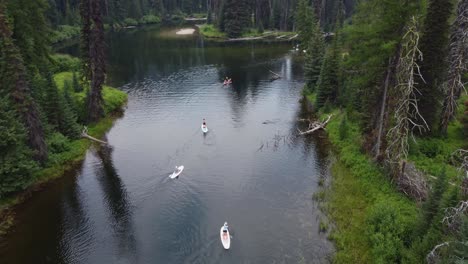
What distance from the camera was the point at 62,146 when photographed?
37.7 metres

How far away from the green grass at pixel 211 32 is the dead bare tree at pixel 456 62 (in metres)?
85.5

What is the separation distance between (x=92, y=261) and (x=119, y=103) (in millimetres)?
33922

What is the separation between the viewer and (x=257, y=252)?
24.7 metres

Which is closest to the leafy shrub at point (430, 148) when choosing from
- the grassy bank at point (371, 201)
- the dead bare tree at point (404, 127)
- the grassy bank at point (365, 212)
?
the grassy bank at point (371, 201)

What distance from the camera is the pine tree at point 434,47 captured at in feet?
106

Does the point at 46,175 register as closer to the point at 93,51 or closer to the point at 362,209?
the point at 93,51

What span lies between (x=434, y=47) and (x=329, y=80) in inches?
664

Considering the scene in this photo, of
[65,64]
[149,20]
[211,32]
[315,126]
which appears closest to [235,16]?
[211,32]

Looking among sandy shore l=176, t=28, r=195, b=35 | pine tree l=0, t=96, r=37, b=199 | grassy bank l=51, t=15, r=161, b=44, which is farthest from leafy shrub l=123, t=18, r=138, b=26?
pine tree l=0, t=96, r=37, b=199

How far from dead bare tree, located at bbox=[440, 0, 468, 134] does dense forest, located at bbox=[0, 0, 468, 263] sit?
0.12 m

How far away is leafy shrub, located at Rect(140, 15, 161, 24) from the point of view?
149800 millimetres

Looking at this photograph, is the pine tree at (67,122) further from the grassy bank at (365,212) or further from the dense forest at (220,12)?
the dense forest at (220,12)

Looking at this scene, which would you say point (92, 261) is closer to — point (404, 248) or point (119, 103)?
point (404, 248)

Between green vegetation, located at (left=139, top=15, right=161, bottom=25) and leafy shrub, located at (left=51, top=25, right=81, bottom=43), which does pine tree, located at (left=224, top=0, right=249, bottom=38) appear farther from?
green vegetation, located at (left=139, top=15, right=161, bottom=25)
